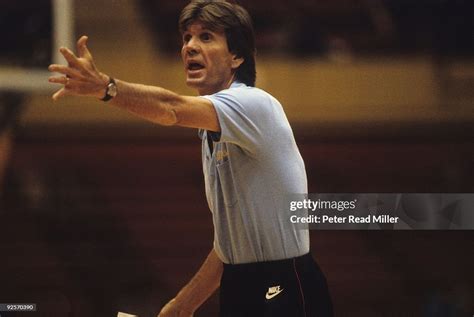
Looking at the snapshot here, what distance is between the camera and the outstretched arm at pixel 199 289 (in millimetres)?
3041

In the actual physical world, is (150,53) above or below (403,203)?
above

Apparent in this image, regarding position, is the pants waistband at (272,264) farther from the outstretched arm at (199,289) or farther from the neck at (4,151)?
the neck at (4,151)

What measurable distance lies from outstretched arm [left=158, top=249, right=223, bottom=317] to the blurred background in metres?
1.24

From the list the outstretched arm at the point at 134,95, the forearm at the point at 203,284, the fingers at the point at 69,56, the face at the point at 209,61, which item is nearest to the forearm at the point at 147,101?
the outstretched arm at the point at 134,95

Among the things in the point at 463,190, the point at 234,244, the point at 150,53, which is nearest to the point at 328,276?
the point at 463,190

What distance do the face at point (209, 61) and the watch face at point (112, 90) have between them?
65cm

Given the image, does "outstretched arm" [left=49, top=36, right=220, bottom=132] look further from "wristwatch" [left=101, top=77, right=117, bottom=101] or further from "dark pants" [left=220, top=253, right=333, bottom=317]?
"dark pants" [left=220, top=253, right=333, bottom=317]

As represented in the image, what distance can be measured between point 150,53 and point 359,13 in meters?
1.26

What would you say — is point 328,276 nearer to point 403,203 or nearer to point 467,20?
point 403,203

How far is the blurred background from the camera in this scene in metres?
4.49

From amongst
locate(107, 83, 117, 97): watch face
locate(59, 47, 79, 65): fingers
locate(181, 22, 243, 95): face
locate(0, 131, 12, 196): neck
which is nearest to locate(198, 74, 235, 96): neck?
locate(181, 22, 243, 95): face

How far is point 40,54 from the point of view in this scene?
4.46 metres

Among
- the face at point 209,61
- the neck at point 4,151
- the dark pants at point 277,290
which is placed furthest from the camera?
the neck at point 4,151

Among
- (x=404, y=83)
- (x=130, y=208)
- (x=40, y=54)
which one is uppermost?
(x=40, y=54)
